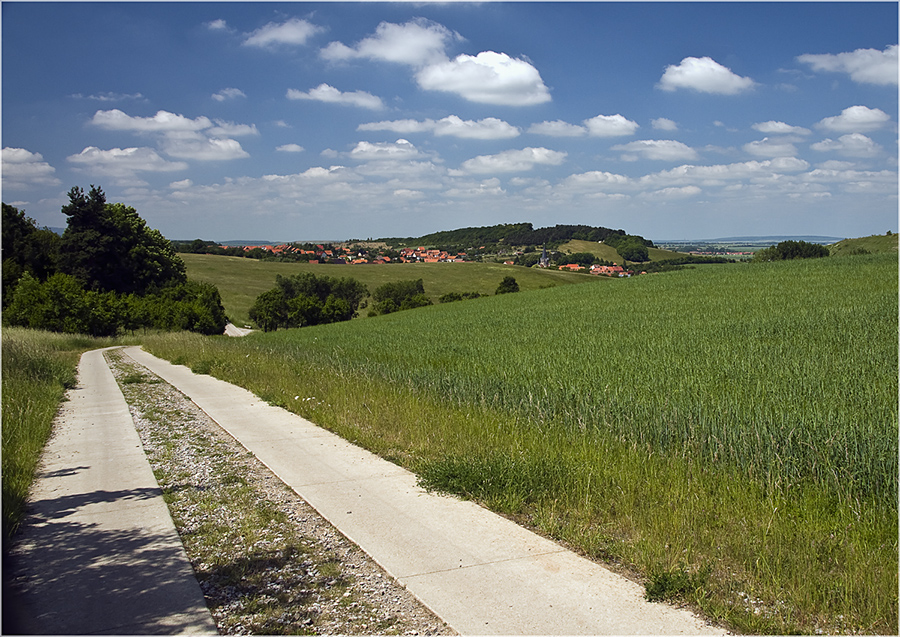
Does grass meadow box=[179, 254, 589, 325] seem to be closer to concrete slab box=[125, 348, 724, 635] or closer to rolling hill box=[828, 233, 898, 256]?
rolling hill box=[828, 233, 898, 256]

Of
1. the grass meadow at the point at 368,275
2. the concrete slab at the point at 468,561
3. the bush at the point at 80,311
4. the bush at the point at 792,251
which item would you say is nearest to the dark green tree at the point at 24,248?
the bush at the point at 80,311

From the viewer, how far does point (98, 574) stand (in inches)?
176

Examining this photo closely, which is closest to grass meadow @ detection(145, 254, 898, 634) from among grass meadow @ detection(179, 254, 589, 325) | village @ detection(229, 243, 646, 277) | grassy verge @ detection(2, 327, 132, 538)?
grassy verge @ detection(2, 327, 132, 538)

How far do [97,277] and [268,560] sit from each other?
65.4m

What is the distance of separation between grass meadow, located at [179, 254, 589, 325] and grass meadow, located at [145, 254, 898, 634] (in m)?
83.1

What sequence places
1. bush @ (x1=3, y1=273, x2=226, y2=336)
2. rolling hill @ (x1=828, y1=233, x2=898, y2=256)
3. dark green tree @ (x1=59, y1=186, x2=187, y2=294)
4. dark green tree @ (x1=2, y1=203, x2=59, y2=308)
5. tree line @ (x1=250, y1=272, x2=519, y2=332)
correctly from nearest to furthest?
bush @ (x1=3, y1=273, x2=226, y2=336) → dark green tree @ (x1=2, y1=203, x2=59, y2=308) → dark green tree @ (x1=59, y1=186, x2=187, y2=294) → rolling hill @ (x1=828, y1=233, x2=898, y2=256) → tree line @ (x1=250, y1=272, x2=519, y2=332)

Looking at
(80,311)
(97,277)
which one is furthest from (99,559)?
(97,277)

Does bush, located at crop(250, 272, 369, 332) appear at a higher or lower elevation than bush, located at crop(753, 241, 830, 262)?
lower

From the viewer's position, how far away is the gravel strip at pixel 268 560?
3.84 metres

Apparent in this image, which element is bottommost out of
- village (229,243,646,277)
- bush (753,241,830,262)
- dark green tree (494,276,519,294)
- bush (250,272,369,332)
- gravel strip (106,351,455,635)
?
bush (250,272,369,332)

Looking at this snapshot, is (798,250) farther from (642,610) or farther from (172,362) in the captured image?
(642,610)

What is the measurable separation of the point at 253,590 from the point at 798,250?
79884 millimetres

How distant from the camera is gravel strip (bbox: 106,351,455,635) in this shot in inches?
151

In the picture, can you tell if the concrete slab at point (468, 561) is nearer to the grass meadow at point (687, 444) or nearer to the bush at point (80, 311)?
the grass meadow at point (687, 444)
